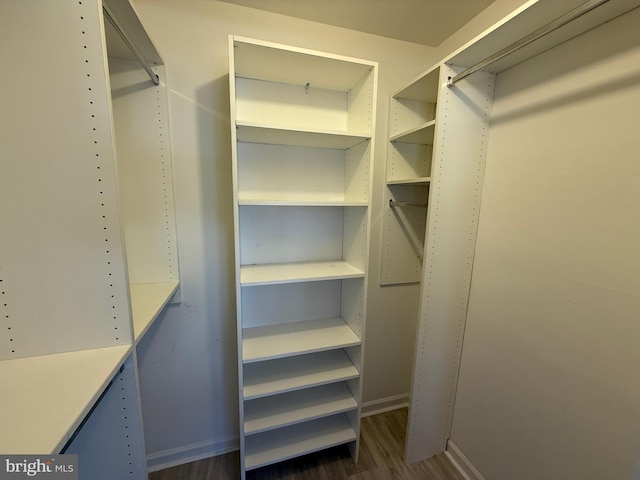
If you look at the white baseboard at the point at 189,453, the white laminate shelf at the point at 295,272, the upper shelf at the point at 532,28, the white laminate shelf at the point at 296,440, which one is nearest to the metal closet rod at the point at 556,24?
the upper shelf at the point at 532,28

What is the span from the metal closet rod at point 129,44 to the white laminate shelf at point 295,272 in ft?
3.54

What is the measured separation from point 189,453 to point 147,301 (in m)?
1.17

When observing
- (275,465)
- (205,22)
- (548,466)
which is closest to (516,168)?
(548,466)

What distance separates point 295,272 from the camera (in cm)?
→ 145

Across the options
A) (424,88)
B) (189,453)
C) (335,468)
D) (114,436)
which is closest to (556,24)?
(424,88)

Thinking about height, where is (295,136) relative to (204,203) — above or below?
above

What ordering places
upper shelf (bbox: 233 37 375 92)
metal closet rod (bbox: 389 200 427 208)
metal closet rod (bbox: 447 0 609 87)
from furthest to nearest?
metal closet rod (bbox: 389 200 427 208) < upper shelf (bbox: 233 37 375 92) < metal closet rod (bbox: 447 0 609 87)

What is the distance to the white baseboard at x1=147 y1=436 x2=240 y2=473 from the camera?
1.58 m

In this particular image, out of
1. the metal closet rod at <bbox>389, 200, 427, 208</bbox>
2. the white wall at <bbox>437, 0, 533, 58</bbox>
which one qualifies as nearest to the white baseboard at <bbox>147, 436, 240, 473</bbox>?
the metal closet rod at <bbox>389, 200, 427, 208</bbox>

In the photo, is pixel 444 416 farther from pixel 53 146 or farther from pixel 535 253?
pixel 53 146

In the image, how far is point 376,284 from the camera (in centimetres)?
186

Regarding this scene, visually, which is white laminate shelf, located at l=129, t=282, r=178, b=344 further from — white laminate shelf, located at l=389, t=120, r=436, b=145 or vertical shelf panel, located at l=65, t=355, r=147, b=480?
white laminate shelf, located at l=389, t=120, r=436, b=145

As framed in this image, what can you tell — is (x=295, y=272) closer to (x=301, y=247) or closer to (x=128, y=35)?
(x=301, y=247)

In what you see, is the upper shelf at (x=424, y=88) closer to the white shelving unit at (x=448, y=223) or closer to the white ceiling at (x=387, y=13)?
the white shelving unit at (x=448, y=223)
